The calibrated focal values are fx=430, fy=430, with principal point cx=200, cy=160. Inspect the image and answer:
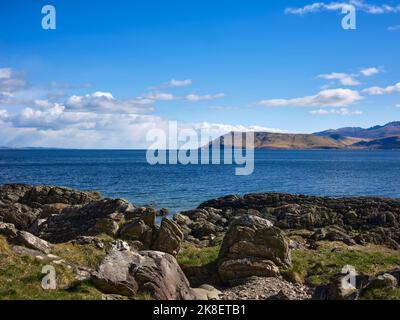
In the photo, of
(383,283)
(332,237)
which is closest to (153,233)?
(383,283)

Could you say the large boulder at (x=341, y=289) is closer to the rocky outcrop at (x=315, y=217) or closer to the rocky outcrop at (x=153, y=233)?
the rocky outcrop at (x=153, y=233)

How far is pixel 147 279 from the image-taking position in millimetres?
19438

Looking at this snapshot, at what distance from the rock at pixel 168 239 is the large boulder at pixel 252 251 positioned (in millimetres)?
3303

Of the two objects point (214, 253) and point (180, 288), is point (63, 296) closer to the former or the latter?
point (180, 288)

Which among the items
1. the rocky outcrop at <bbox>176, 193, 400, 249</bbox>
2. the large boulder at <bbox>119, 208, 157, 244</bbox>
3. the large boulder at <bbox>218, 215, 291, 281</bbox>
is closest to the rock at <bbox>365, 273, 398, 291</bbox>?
the large boulder at <bbox>218, 215, 291, 281</bbox>

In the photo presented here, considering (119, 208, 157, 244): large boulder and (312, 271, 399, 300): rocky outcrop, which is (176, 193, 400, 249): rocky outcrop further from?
(312, 271, 399, 300): rocky outcrop

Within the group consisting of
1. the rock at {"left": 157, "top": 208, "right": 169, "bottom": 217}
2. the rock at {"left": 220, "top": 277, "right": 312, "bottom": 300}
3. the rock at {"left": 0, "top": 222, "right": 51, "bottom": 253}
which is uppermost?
the rock at {"left": 0, "top": 222, "right": 51, "bottom": 253}

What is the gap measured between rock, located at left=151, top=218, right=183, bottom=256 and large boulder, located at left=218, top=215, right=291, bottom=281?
3.30 meters

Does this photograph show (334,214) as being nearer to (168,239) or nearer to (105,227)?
(168,239)

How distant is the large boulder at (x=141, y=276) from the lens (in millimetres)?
18984

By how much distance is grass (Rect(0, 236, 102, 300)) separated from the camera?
17.1 m

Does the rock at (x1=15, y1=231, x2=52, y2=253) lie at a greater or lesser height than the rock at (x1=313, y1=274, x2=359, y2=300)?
greater

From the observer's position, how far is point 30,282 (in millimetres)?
18531

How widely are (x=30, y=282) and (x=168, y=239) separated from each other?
37.4ft
